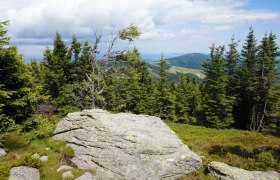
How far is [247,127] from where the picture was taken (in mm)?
49562

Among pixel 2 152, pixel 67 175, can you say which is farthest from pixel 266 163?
pixel 2 152

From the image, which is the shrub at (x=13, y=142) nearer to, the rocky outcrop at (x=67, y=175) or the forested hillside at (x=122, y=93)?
the forested hillside at (x=122, y=93)

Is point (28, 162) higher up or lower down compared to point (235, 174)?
higher up

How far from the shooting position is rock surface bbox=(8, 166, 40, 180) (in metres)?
10.5

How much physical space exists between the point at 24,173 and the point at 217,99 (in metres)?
38.8

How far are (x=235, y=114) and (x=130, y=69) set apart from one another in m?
30.1

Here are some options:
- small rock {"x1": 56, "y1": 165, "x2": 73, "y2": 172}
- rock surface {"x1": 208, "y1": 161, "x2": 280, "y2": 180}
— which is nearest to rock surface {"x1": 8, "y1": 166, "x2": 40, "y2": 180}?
small rock {"x1": 56, "y1": 165, "x2": 73, "y2": 172}

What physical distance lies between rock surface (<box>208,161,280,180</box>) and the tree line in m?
17.8

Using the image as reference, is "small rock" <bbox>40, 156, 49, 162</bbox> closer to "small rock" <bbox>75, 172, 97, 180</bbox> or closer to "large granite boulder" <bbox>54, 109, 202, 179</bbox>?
"large granite boulder" <bbox>54, 109, 202, 179</bbox>

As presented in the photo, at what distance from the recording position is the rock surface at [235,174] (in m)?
12.2

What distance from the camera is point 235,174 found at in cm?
1230

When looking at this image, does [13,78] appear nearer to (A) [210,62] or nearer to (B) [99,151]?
(B) [99,151]

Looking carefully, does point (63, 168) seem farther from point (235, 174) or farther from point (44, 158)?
point (235, 174)

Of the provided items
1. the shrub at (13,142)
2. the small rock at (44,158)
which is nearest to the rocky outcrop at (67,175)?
the small rock at (44,158)
